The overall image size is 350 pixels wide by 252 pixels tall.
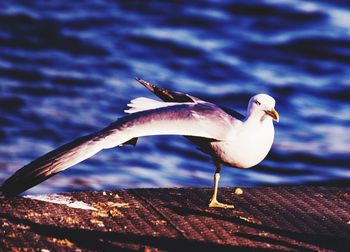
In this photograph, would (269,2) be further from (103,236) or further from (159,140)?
(103,236)

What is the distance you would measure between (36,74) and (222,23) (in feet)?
12.2

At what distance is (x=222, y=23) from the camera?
53.8 feet

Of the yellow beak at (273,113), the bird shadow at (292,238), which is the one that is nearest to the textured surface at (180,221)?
the bird shadow at (292,238)

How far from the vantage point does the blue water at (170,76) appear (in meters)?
11.0

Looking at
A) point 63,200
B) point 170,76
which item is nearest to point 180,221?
point 63,200

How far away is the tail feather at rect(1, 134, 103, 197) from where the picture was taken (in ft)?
15.0

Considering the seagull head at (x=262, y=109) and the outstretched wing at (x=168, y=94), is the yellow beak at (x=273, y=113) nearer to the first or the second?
the seagull head at (x=262, y=109)

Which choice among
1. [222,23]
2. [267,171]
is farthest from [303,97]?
[222,23]

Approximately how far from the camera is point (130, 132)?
4691mm

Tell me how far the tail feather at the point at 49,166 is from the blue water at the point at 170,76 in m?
5.20

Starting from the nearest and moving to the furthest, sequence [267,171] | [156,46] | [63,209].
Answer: [63,209], [267,171], [156,46]

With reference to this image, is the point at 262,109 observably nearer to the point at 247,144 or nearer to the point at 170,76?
the point at 247,144

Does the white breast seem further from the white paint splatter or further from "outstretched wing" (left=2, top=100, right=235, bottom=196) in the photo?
the white paint splatter

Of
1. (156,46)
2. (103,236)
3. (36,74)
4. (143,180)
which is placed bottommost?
(103,236)
